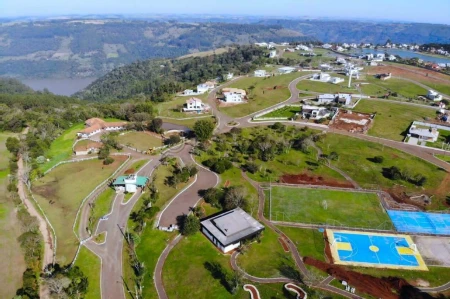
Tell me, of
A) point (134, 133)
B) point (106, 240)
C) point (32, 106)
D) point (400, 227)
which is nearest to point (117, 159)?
point (134, 133)

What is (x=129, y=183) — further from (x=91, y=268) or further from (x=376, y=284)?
(x=376, y=284)

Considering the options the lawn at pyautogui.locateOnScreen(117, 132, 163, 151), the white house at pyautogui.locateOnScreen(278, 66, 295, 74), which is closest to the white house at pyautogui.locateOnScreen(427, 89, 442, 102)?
the white house at pyautogui.locateOnScreen(278, 66, 295, 74)

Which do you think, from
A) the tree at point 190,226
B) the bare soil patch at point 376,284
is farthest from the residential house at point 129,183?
the bare soil patch at point 376,284

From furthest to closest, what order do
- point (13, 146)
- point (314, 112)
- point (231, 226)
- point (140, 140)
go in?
1. point (314, 112)
2. point (140, 140)
3. point (13, 146)
4. point (231, 226)

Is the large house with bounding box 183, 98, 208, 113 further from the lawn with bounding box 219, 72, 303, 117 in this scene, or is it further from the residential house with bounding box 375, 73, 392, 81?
the residential house with bounding box 375, 73, 392, 81

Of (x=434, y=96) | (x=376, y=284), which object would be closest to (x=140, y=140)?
(x=376, y=284)

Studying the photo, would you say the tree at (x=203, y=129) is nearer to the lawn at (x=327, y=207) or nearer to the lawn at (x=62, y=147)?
the lawn at (x=327, y=207)
